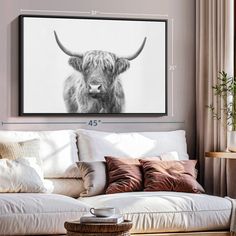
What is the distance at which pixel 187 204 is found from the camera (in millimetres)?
5070

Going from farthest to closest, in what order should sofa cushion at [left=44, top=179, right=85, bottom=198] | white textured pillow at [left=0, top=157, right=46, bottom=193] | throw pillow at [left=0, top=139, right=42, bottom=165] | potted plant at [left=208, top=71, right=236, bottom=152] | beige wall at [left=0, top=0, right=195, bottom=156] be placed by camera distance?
beige wall at [left=0, top=0, right=195, bottom=156]
potted plant at [left=208, top=71, right=236, bottom=152]
sofa cushion at [left=44, top=179, right=85, bottom=198]
throw pillow at [left=0, top=139, right=42, bottom=165]
white textured pillow at [left=0, top=157, right=46, bottom=193]

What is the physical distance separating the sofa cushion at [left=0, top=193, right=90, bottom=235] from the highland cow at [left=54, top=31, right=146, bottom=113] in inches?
54.8

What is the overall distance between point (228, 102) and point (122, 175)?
3.76 feet

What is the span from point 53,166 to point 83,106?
678mm

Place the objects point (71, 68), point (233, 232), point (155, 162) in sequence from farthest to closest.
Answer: point (71, 68), point (155, 162), point (233, 232)

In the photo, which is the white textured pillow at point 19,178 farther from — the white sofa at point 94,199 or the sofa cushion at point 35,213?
the sofa cushion at point 35,213

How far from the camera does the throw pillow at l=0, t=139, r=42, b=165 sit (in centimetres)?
546

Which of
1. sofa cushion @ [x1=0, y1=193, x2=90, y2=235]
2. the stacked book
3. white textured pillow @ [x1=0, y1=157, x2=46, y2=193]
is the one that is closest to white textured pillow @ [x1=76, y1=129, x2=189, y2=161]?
white textured pillow @ [x1=0, y1=157, x2=46, y2=193]

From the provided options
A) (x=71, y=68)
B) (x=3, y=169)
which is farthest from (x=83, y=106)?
(x=3, y=169)

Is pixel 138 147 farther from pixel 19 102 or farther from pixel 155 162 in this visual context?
pixel 19 102

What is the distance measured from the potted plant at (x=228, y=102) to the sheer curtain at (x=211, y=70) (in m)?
0.05

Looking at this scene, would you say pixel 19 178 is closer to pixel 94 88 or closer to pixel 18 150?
pixel 18 150

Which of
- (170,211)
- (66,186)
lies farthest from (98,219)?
(66,186)

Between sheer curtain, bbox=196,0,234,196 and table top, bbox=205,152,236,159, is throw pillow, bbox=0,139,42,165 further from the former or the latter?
sheer curtain, bbox=196,0,234,196
